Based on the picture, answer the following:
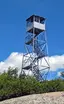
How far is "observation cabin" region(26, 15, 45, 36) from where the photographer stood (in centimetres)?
5125

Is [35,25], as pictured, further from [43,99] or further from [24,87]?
[43,99]

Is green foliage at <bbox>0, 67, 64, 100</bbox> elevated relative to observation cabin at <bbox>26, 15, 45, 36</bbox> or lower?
lower

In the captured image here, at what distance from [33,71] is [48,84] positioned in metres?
A: 22.9

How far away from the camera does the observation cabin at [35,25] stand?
168ft

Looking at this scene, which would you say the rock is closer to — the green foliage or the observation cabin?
the green foliage

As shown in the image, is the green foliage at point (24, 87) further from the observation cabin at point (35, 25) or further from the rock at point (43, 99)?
the observation cabin at point (35, 25)

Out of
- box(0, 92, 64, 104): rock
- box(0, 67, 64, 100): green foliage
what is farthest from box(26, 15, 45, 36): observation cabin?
box(0, 92, 64, 104): rock

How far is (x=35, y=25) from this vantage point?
2035 inches

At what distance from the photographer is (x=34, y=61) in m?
49.8

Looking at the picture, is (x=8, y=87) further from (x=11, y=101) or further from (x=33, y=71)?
(x=33, y=71)

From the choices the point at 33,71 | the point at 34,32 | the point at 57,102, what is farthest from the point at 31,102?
the point at 34,32

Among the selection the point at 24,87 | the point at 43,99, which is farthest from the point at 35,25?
the point at 43,99

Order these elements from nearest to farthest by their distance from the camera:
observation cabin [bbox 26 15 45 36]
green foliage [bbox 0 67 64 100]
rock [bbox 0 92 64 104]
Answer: rock [bbox 0 92 64 104]
green foliage [bbox 0 67 64 100]
observation cabin [bbox 26 15 45 36]

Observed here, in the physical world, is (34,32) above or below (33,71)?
above
